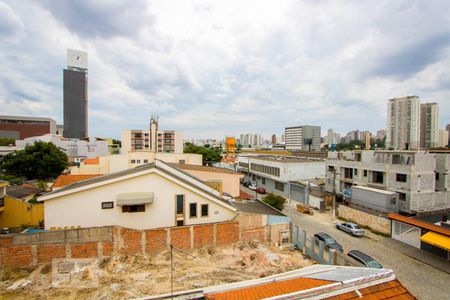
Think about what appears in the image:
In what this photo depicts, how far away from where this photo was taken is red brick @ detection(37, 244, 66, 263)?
1045 cm

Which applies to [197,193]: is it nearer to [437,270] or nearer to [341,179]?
[437,270]

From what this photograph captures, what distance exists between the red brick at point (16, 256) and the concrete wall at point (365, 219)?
25.4 m

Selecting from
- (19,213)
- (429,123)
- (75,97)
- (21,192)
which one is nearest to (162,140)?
(21,192)

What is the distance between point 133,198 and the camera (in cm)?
1277

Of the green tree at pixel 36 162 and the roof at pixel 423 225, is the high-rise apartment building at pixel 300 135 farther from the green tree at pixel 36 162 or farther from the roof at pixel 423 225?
the roof at pixel 423 225

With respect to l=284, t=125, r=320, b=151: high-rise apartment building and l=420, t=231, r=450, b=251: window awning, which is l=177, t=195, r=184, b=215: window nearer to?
l=420, t=231, r=450, b=251: window awning

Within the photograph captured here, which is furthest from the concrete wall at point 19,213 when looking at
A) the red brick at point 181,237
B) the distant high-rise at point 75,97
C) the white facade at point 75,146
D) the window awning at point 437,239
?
the distant high-rise at point 75,97

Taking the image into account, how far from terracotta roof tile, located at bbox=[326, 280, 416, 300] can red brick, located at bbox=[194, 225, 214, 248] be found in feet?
29.7

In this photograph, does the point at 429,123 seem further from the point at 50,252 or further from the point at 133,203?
the point at 50,252

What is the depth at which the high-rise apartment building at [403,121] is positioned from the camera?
62.9m

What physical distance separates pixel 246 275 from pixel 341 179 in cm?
2370

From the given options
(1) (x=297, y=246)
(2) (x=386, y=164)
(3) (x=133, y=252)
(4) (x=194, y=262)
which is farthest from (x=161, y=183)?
(2) (x=386, y=164)

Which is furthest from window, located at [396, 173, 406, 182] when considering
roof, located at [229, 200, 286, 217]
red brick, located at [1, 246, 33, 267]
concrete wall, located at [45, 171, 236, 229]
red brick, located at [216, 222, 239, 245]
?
red brick, located at [1, 246, 33, 267]

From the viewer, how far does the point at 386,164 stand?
78.2 feet
